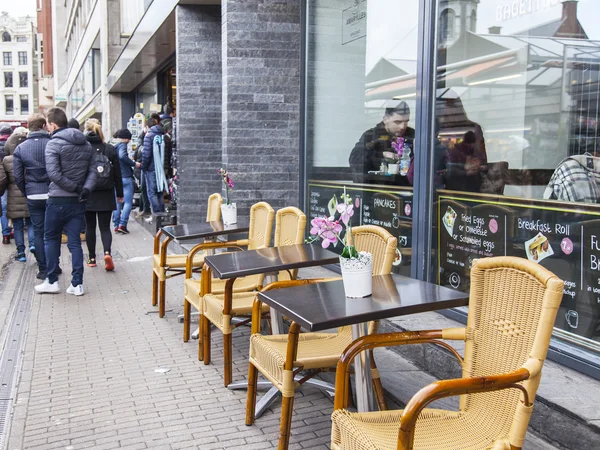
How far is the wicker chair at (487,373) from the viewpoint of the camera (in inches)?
95.4

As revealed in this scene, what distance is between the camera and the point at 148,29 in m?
12.7

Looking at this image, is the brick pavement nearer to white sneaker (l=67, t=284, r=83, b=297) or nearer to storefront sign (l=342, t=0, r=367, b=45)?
white sneaker (l=67, t=284, r=83, b=297)

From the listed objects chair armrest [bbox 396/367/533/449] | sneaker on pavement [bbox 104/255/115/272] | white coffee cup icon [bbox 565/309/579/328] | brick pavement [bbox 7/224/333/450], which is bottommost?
brick pavement [bbox 7/224/333/450]

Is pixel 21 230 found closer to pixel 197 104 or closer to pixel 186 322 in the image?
pixel 197 104

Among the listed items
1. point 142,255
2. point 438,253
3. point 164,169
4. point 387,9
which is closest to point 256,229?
point 438,253

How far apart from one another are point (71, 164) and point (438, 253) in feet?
12.7

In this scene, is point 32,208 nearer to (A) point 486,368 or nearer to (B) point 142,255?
(B) point 142,255

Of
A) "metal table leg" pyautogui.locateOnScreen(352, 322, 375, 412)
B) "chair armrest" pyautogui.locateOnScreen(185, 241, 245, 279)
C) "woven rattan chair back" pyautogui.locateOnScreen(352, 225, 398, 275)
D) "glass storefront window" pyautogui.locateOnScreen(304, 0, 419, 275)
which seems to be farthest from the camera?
"glass storefront window" pyautogui.locateOnScreen(304, 0, 419, 275)

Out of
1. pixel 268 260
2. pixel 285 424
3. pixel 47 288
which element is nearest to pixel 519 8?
pixel 268 260

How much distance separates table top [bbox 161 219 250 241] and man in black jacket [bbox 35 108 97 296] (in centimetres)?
133

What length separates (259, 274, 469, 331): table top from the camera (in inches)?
117

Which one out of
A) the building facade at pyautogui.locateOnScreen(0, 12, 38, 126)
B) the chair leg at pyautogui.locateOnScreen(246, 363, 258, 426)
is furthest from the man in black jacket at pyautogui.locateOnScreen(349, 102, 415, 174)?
the building facade at pyautogui.locateOnScreen(0, 12, 38, 126)

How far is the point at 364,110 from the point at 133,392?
3.83 m

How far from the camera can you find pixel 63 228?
294 inches
